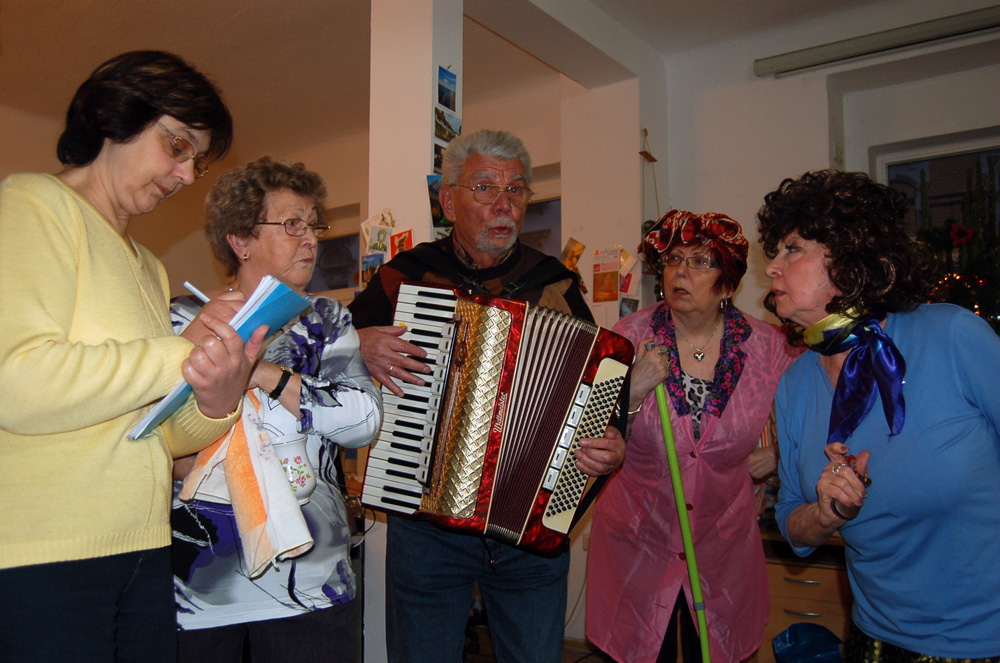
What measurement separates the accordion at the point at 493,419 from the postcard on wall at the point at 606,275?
7.57ft

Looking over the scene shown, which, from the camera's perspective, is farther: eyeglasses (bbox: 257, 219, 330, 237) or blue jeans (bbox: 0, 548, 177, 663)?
eyeglasses (bbox: 257, 219, 330, 237)

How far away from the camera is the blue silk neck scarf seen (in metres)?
1.48

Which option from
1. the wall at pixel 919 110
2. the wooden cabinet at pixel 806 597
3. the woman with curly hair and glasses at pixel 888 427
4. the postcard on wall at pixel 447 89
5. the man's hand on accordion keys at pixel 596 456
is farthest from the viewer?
the wall at pixel 919 110

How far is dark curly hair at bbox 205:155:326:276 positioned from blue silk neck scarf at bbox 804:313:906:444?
1206 millimetres

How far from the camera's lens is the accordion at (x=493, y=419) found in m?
1.72

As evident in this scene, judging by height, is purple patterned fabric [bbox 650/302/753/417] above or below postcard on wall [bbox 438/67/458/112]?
below

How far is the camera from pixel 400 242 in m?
2.76

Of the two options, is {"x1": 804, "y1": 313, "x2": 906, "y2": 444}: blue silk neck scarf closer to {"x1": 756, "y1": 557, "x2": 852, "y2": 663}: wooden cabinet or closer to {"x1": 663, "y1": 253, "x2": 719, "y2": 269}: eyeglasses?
{"x1": 663, "y1": 253, "x2": 719, "y2": 269}: eyeglasses

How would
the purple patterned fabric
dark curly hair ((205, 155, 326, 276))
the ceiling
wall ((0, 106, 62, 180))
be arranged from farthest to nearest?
wall ((0, 106, 62, 180))
the ceiling
the purple patterned fabric
dark curly hair ((205, 155, 326, 276))

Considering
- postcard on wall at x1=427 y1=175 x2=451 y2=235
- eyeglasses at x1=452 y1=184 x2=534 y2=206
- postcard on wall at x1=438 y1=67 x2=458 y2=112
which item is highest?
postcard on wall at x1=438 y1=67 x2=458 y2=112

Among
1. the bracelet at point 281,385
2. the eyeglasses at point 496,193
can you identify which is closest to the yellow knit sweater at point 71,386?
the bracelet at point 281,385

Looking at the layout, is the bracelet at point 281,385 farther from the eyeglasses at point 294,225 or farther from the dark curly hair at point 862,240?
the dark curly hair at point 862,240

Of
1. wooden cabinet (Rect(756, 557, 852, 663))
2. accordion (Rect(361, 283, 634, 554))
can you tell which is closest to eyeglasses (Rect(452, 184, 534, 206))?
accordion (Rect(361, 283, 634, 554))

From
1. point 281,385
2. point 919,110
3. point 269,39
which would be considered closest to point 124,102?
point 281,385
